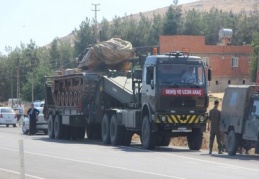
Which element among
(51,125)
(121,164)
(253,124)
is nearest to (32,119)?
(51,125)

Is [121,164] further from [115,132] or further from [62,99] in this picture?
[62,99]

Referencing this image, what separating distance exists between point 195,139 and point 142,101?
7.94ft

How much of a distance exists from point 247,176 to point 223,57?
7430 centimetres

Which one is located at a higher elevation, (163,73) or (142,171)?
(163,73)

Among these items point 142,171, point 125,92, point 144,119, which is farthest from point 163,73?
point 142,171

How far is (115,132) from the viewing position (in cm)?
3161

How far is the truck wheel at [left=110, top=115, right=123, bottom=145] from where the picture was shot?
31.5m

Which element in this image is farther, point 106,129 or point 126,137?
point 106,129

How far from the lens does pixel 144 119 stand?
29.3 metres

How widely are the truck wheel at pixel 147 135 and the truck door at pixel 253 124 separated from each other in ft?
14.0

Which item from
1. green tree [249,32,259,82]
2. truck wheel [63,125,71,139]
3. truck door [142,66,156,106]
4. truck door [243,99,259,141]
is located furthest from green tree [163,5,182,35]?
truck door [243,99,259,141]

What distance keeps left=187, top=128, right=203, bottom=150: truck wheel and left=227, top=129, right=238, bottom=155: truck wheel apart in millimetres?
2742

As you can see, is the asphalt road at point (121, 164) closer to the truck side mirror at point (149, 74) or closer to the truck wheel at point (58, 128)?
the truck side mirror at point (149, 74)

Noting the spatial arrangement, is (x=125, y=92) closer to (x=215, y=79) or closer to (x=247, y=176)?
(x=247, y=176)
